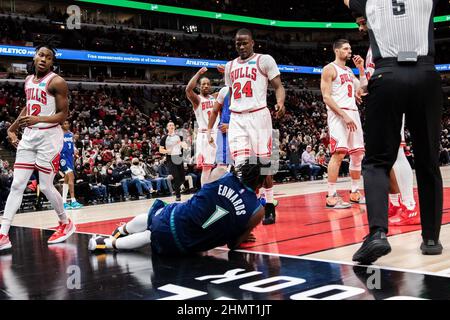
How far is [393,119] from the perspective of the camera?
2979 mm

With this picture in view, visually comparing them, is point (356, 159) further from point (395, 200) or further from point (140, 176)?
point (140, 176)

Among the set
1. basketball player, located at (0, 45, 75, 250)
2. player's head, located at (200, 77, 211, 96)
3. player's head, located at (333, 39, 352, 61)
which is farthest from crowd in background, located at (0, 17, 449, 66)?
basketball player, located at (0, 45, 75, 250)

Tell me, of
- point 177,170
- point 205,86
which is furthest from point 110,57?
point 205,86

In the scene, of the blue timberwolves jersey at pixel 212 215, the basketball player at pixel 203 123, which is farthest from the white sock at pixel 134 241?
the basketball player at pixel 203 123

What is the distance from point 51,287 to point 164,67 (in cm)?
2986

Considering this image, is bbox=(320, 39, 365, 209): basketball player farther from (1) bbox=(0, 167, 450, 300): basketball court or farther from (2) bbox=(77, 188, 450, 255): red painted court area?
(1) bbox=(0, 167, 450, 300): basketball court

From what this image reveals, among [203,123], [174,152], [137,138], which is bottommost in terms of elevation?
[174,152]

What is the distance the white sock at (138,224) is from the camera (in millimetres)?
3672

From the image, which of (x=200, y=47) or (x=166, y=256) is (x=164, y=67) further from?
(x=166, y=256)

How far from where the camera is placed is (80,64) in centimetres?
2870

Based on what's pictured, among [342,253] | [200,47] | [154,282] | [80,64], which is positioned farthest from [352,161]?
[200,47]

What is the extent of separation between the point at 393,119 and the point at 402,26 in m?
0.58

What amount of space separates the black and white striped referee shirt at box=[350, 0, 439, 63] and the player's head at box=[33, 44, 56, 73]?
9.95 ft

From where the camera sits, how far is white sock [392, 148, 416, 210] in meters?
4.51
